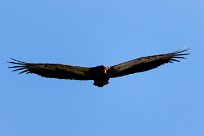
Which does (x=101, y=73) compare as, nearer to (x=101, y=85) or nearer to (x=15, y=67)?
(x=101, y=85)

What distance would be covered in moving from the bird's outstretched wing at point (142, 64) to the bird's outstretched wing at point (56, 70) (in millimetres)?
1357

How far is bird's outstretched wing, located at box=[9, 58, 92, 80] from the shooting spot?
27.0 metres

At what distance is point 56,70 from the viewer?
2730cm

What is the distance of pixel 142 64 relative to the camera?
90.0 ft

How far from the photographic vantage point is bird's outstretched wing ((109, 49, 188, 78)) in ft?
88.7

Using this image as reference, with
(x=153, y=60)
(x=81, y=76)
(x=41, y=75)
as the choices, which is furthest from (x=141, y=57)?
(x=41, y=75)

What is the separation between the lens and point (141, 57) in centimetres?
2686

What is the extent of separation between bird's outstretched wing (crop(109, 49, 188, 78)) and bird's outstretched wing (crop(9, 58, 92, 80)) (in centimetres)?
136

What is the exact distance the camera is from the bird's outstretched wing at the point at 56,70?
27.0 m

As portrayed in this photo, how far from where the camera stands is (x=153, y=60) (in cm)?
2756

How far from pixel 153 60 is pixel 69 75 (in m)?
4.01

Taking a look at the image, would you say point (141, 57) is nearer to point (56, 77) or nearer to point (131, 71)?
point (131, 71)

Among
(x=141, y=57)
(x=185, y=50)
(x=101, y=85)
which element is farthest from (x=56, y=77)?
(x=185, y=50)

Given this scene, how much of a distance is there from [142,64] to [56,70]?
4.02 metres
